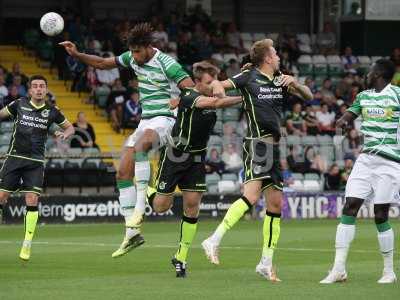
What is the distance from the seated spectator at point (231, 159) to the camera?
29.2 meters

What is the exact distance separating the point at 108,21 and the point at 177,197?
9.33 m

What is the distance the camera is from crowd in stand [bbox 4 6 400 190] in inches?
1168

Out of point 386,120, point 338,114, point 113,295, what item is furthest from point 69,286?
point 338,114

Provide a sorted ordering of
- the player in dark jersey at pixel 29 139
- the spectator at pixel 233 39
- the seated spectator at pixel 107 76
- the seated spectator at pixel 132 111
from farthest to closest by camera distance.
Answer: the spectator at pixel 233 39, the seated spectator at pixel 107 76, the seated spectator at pixel 132 111, the player in dark jersey at pixel 29 139

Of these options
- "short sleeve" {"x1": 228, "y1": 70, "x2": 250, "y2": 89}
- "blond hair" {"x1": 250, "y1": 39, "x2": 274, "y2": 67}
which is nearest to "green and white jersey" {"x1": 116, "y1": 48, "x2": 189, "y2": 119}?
"short sleeve" {"x1": 228, "y1": 70, "x2": 250, "y2": 89}

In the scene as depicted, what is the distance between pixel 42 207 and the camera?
2602 cm

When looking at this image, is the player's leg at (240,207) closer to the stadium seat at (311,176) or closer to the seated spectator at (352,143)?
the stadium seat at (311,176)

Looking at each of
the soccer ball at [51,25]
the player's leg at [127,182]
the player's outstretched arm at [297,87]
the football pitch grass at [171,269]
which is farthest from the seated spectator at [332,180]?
the player's outstretched arm at [297,87]

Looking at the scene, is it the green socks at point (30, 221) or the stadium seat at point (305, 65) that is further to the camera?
the stadium seat at point (305, 65)

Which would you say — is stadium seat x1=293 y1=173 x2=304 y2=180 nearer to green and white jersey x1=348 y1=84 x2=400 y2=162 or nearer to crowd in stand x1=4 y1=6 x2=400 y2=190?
crowd in stand x1=4 y1=6 x2=400 y2=190

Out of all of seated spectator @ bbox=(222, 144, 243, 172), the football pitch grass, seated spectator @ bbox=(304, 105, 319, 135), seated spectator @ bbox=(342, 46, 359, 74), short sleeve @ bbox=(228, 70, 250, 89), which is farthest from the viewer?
seated spectator @ bbox=(342, 46, 359, 74)

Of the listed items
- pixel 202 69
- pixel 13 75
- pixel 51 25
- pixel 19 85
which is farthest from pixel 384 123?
pixel 13 75

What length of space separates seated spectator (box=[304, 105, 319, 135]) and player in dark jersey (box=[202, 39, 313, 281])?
18.0 meters

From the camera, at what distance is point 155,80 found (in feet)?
46.6
